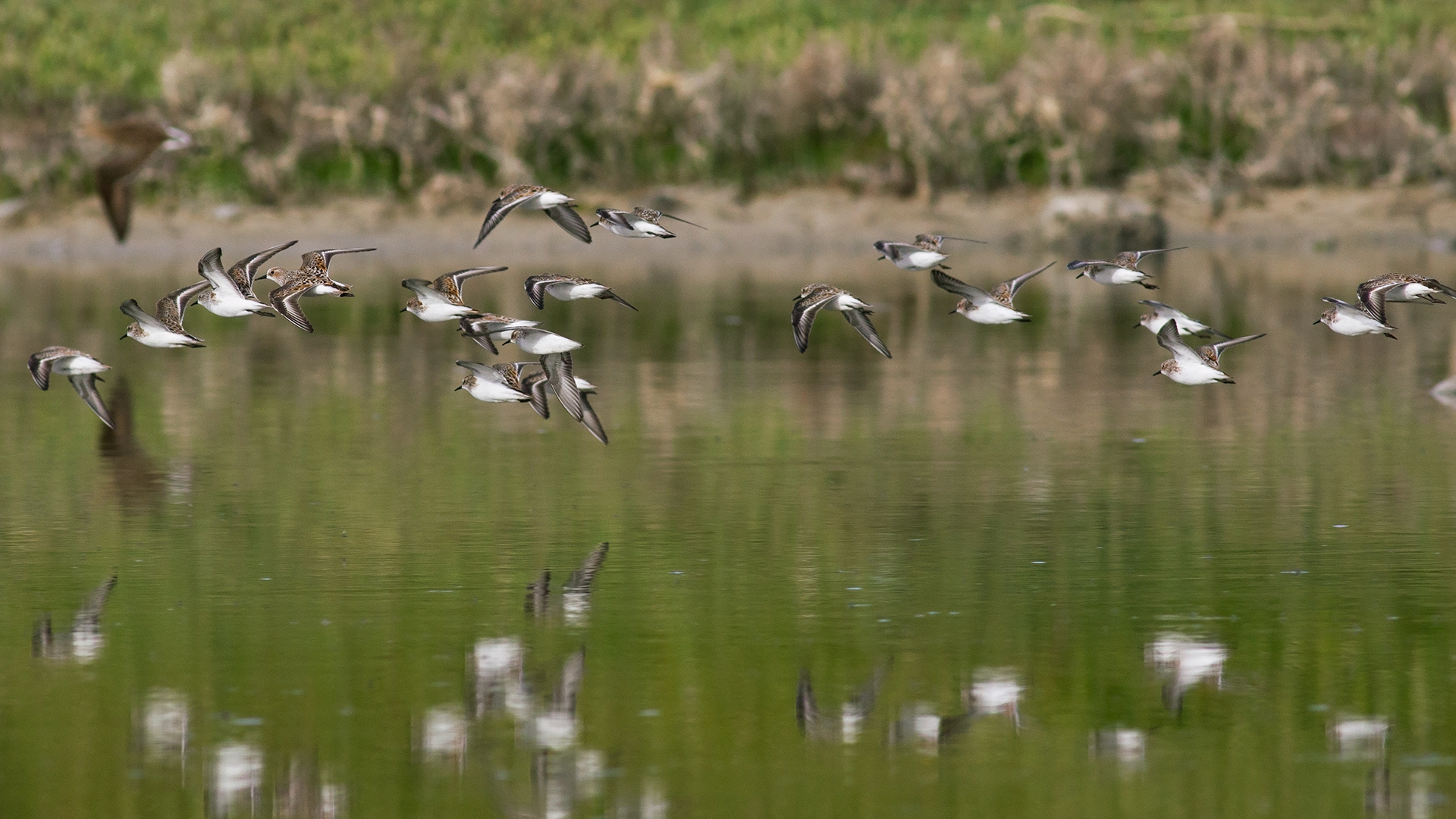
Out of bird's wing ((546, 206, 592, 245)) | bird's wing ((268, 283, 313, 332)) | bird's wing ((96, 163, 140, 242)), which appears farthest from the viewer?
bird's wing ((96, 163, 140, 242))

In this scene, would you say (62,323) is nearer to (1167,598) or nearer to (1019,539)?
(1019,539)

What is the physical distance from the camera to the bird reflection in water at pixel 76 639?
1300 centimetres

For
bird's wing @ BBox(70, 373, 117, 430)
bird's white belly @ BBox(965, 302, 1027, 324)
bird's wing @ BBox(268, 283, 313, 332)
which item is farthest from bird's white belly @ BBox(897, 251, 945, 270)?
bird's wing @ BBox(70, 373, 117, 430)

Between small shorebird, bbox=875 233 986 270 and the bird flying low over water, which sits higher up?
small shorebird, bbox=875 233 986 270

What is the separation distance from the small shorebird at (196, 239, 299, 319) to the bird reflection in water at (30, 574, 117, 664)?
5.88 feet

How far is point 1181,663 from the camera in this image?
12586 millimetres

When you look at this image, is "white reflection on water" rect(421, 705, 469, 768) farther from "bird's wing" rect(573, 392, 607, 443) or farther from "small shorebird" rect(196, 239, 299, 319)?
"bird's wing" rect(573, 392, 607, 443)

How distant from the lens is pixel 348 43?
171 ft

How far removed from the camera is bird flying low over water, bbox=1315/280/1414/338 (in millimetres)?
14359

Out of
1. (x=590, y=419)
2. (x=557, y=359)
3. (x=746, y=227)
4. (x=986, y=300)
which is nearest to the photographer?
(x=986, y=300)

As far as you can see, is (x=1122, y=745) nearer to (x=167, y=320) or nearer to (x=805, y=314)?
(x=805, y=314)

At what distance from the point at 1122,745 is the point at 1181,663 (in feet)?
4.76

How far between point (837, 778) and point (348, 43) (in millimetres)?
43001

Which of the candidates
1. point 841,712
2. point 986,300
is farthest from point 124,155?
point 841,712
